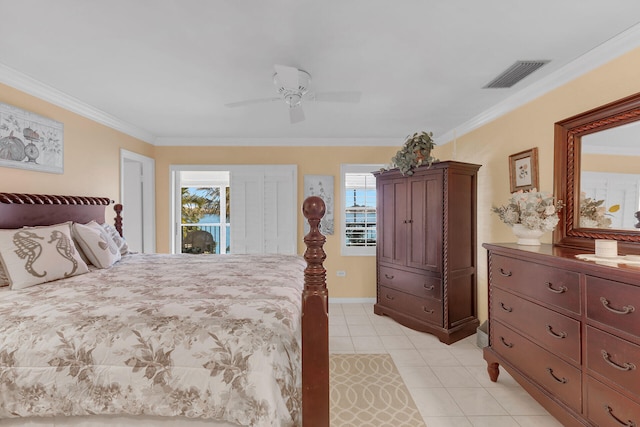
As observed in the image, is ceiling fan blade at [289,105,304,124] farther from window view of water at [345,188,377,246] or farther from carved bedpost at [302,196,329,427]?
window view of water at [345,188,377,246]

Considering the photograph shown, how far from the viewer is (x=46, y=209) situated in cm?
256

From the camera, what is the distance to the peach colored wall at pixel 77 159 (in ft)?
7.97

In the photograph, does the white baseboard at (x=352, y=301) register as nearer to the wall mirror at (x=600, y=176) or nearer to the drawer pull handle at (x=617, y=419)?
the wall mirror at (x=600, y=176)

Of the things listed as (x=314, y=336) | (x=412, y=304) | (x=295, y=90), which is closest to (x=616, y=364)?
(x=314, y=336)

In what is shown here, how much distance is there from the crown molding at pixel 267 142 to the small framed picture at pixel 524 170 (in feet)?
6.01

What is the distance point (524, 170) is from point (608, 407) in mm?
1948

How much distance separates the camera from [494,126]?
3203mm

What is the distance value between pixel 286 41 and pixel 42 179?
8.31 ft

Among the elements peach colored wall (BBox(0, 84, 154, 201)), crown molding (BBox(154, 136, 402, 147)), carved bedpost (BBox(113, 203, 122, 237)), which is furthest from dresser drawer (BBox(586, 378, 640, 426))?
carved bedpost (BBox(113, 203, 122, 237))

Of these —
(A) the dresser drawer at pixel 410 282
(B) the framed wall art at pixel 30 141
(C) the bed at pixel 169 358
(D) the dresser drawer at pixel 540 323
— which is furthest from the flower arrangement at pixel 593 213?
(B) the framed wall art at pixel 30 141

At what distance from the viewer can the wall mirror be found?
1.81 metres

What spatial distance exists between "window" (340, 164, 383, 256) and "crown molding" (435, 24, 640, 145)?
1.69m

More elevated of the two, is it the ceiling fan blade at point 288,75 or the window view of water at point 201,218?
the ceiling fan blade at point 288,75

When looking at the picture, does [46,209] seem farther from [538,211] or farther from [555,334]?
[538,211]
